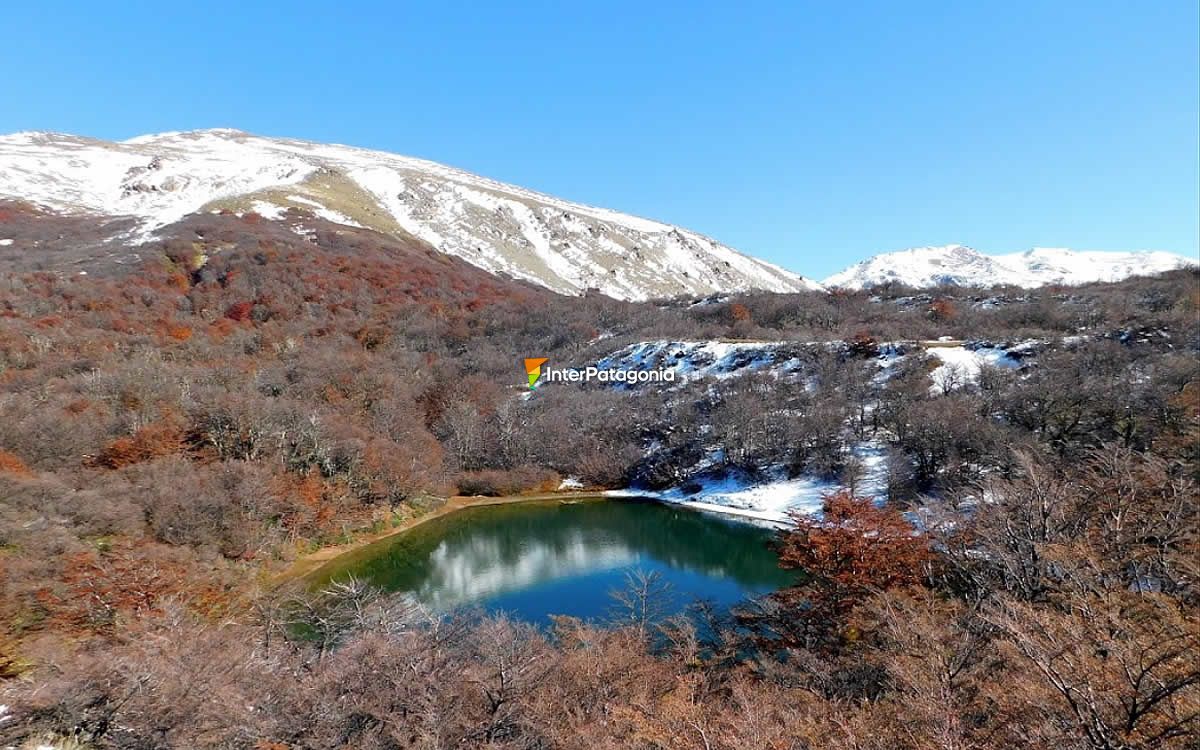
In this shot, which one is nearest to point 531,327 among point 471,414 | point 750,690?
point 471,414

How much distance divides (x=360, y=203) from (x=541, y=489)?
7251cm

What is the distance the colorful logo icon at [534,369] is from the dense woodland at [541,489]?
1.82m

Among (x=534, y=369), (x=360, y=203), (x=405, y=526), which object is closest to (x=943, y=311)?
(x=534, y=369)

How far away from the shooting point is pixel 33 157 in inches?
3605

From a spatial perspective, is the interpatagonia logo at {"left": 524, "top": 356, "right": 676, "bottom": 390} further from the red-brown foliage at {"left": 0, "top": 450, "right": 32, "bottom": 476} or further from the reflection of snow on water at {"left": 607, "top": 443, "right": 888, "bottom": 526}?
the red-brown foliage at {"left": 0, "top": 450, "right": 32, "bottom": 476}

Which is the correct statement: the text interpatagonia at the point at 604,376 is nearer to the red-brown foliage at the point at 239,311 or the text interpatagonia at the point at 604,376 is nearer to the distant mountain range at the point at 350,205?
the red-brown foliage at the point at 239,311

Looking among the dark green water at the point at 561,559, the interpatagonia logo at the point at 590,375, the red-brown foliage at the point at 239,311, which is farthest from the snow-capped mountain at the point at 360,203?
the dark green water at the point at 561,559

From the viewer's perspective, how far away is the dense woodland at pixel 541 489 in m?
10.7

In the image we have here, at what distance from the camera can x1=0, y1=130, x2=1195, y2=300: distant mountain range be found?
269 ft

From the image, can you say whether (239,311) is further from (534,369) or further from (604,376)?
(604,376)

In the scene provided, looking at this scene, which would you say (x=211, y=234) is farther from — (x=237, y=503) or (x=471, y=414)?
(x=237, y=503)

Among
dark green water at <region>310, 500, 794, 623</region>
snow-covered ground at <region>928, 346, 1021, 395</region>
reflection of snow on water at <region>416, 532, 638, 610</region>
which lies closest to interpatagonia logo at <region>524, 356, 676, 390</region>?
dark green water at <region>310, 500, 794, 623</region>

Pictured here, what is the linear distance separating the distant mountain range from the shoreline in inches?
2072

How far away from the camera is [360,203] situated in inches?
3733
